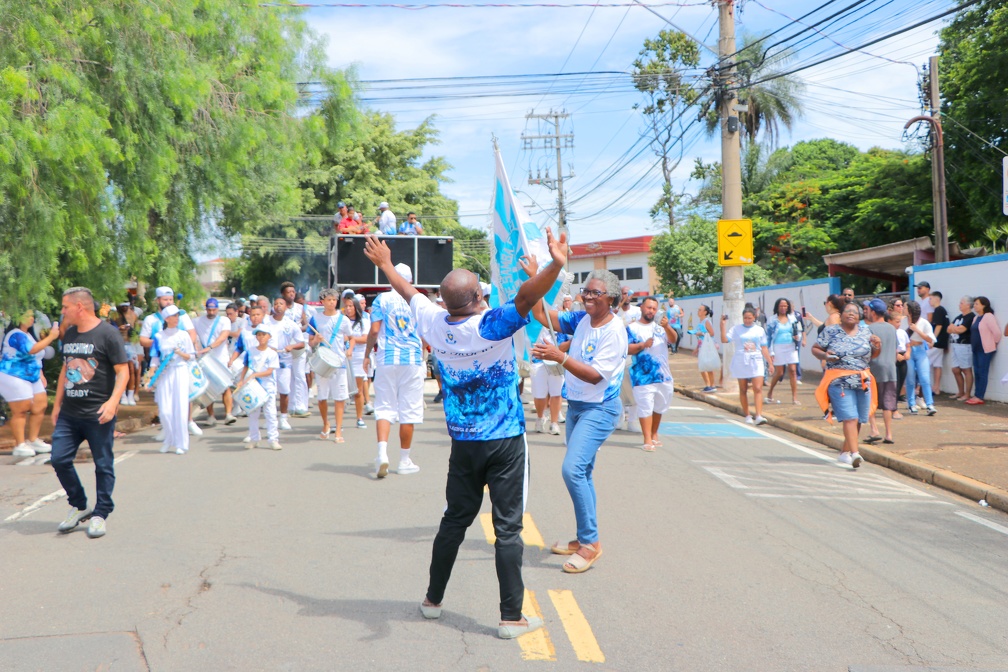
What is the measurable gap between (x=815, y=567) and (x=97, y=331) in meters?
5.24

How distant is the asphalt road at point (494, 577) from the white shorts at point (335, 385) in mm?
2044

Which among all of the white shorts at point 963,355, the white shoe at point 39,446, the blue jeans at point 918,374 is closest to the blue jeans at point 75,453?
the white shoe at point 39,446

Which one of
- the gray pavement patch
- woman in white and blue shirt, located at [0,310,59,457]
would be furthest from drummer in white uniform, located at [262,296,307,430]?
the gray pavement patch

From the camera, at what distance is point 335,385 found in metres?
11.3

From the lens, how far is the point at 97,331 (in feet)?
22.5

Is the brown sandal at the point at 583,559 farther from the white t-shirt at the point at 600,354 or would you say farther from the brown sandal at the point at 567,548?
the white t-shirt at the point at 600,354

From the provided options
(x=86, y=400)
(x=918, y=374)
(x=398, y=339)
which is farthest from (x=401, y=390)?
(x=918, y=374)

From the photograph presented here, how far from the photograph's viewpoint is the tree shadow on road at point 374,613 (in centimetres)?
468

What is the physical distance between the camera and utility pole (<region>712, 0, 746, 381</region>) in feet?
58.5

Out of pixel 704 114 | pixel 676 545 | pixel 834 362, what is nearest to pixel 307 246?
pixel 704 114

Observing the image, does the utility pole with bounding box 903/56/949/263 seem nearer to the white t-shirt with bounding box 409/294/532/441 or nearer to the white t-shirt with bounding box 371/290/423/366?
the white t-shirt with bounding box 371/290/423/366

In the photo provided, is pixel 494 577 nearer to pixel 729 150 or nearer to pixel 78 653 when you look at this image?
pixel 78 653

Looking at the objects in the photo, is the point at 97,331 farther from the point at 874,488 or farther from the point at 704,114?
the point at 704,114

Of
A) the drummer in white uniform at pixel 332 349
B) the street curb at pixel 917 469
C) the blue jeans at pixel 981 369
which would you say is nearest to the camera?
the street curb at pixel 917 469
